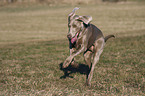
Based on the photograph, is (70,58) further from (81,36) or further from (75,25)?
(75,25)

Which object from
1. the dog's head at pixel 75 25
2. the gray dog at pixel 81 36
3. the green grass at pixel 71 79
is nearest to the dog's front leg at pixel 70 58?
the gray dog at pixel 81 36

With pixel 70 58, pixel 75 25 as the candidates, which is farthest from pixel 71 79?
pixel 75 25

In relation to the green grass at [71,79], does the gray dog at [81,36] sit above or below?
above

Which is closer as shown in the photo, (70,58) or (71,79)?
(70,58)

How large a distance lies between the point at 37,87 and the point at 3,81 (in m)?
1.29

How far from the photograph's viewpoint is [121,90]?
5.82 meters

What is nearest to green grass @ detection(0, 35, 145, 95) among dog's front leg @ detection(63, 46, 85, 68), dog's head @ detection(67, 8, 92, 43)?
dog's front leg @ detection(63, 46, 85, 68)

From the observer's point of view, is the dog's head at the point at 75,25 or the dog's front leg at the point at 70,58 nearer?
the dog's front leg at the point at 70,58

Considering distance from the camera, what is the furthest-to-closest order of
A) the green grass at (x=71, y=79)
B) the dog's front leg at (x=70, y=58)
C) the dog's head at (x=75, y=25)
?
the dog's head at (x=75, y=25), the green grass at (x=71, y=79), the dog's front leg at (x=70, y=58)

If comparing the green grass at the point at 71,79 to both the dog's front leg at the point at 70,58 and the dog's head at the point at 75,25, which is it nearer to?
the dog's front leg at the point at 70,58

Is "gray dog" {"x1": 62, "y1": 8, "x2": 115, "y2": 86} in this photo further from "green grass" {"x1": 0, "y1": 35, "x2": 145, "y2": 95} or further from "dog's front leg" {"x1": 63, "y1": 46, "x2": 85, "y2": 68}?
"green grass" {"x1": 0, "y1": 35, "x2": 145, "y2": 95}

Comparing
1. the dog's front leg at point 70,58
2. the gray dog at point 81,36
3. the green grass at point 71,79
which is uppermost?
the gray dog at point 81,36

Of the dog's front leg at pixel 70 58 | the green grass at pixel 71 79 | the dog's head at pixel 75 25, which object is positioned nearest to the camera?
the dog's front leg at pixel 70 58

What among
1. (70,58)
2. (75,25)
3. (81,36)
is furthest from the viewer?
(81,36)
